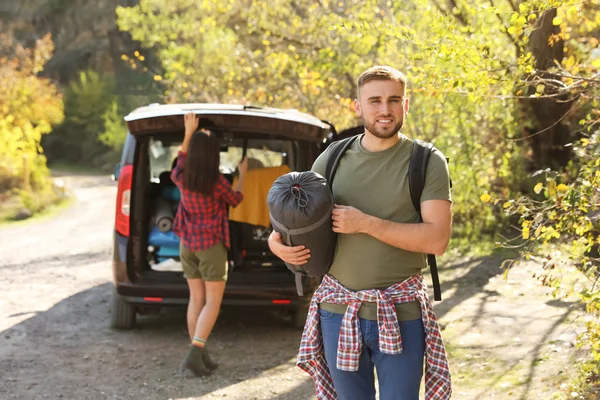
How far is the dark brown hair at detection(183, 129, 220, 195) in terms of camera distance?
20.1 feet

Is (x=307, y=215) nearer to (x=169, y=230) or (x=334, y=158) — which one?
(x=334, y=158)

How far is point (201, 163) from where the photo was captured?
616cm

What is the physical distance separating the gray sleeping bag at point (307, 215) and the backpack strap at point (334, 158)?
134mm

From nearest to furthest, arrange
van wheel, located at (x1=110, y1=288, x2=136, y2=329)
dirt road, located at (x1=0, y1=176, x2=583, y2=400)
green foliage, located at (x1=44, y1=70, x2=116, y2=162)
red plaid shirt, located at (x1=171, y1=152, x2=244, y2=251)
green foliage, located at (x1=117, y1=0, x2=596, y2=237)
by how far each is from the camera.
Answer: dirt road, located at (x1=0, y1=176, x2=583, y2=400) < red plaid shirt, located at (x1=171, y1=152, x2=244, y2=251) < van wheel, located at (x1=110, y1=288, x2=136, y2=329) < green foliage, located at (x1=117, y1=0, x2=596, y2=237) < green foliage, located at (x1=44, y1=70, x2=116, y2=162)

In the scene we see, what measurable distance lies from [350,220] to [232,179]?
5176 millimetres

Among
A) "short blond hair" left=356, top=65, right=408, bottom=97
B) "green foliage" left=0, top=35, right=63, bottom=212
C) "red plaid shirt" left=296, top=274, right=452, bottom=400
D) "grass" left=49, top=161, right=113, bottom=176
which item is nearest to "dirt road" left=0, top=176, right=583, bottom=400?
"red plaid shirt" left=296, top=274, right=452, bottom=400

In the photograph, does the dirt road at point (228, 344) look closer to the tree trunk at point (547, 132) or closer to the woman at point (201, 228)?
the woman at point (201, 228)

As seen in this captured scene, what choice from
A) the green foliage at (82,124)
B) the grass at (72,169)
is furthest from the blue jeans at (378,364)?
the green foliage at (82,124)

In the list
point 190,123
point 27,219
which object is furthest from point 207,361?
point 27,219

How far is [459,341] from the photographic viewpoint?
7.23 meters

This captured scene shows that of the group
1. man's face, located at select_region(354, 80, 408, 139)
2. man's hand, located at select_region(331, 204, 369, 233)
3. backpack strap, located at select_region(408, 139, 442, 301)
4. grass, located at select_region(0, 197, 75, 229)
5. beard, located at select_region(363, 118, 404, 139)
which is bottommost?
grass, located at select_region(0, 197, 75, 229)

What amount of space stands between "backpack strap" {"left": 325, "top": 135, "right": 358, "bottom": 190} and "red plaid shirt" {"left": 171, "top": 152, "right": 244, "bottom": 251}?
2.96 metres

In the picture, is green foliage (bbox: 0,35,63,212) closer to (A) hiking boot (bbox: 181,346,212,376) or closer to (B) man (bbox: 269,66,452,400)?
(A) hiking boot (bbox: 181,346,212,376)

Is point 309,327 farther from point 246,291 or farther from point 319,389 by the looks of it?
point 246,291
